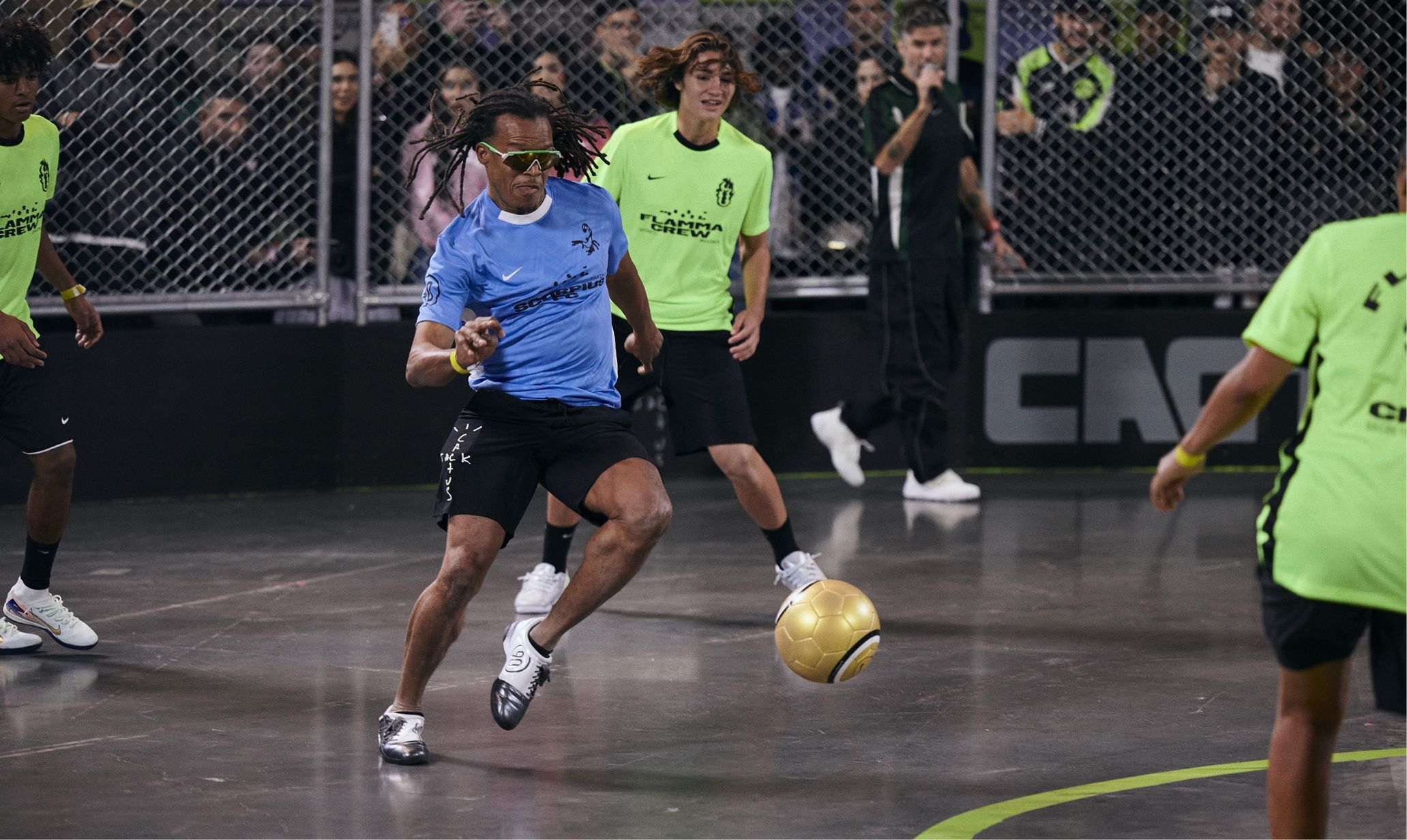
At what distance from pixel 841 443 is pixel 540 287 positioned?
553cm

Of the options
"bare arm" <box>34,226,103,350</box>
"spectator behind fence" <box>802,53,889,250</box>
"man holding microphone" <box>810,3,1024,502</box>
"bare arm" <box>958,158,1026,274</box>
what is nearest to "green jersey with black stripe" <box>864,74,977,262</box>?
"man holding microphone" <box>810,3,1024,502</box>

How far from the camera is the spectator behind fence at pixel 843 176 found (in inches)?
446

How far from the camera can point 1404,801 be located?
16.9ft

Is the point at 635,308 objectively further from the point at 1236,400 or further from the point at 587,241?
the point at 1236,400

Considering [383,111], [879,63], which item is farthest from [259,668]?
[879,63]

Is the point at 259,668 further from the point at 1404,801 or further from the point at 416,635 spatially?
the point at 1404,801

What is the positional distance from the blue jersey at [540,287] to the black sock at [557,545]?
1.85 metres

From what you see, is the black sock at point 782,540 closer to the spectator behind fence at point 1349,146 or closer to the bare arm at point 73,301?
the bare arm at point 73,301

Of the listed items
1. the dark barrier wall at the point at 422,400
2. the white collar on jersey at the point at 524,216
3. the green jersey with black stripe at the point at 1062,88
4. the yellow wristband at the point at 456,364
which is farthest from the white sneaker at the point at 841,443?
the yellow wristband at the point at 456,364

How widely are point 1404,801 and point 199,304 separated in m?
7.11

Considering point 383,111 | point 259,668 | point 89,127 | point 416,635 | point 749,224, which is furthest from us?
point 383,111

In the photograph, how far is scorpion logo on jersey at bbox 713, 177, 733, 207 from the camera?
7.53m

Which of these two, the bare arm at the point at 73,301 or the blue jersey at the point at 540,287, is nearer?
the blue jersey at the point at 540,287

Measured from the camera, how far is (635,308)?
620cm
